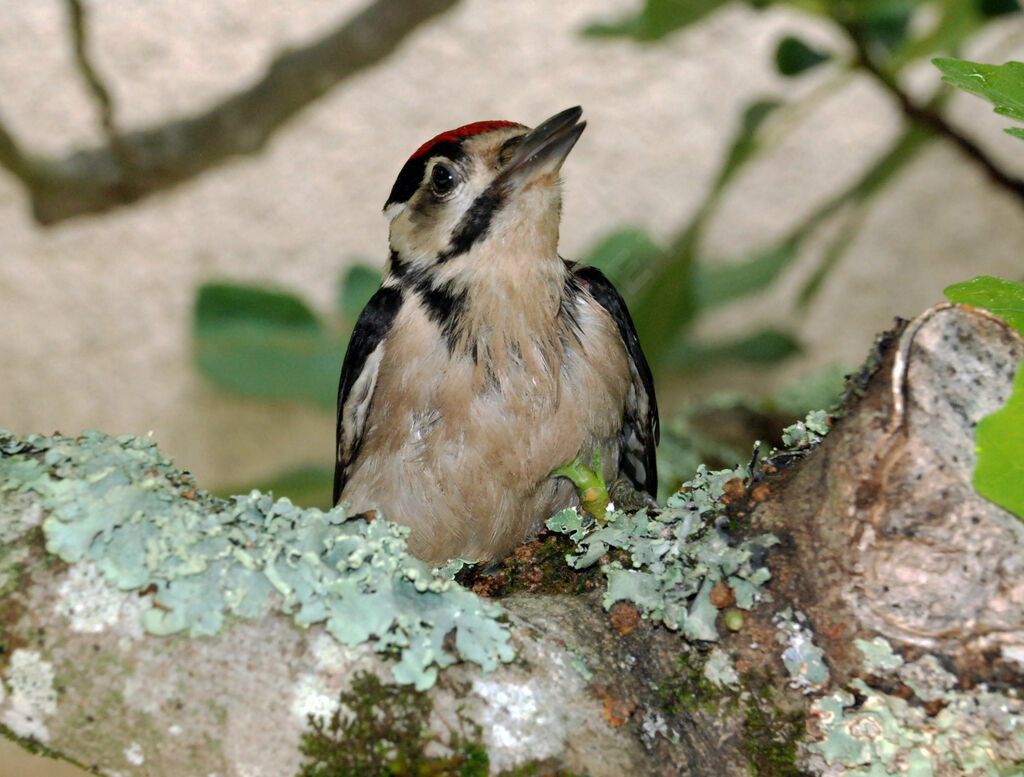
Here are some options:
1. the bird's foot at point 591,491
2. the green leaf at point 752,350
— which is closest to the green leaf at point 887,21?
the green leaf at point 752,350

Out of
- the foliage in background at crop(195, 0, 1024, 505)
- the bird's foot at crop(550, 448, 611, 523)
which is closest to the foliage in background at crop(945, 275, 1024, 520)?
the bird's foot at crop(550, 448, 611, 523)

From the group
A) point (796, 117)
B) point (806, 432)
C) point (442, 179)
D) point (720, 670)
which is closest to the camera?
point (720, 670)

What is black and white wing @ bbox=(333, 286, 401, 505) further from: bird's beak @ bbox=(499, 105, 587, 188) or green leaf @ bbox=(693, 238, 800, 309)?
green leaf @ bbox=(693, 238, 800, 309)

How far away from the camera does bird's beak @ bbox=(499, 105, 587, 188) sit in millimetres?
1906

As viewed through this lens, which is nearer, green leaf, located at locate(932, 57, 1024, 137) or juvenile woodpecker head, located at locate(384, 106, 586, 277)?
green leaf, located at locate(932, 57, 1024, 137)

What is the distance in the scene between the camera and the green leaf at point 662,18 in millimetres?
2871

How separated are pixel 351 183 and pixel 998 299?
3.62 meters

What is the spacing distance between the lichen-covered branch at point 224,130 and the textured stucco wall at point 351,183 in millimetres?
1293

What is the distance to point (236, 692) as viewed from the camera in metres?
1.03

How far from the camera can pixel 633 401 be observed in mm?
2357

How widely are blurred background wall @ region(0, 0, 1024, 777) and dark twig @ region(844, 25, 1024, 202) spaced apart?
40.5 inches

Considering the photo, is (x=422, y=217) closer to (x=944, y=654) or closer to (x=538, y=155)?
(x=538, y=155)

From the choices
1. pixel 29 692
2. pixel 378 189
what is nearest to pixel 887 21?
pixel 378 189

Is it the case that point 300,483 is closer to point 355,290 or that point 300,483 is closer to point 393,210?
point 355,290
